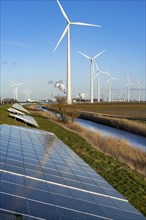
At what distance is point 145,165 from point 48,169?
42.7 ft

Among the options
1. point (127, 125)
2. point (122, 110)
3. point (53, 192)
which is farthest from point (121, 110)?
point (53, 192)

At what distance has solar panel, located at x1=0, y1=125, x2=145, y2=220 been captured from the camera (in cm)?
653

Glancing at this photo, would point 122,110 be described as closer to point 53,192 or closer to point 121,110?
point 121,110

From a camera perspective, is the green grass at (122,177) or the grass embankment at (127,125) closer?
the green grass at (122,177)

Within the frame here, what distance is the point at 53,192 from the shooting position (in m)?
8.29

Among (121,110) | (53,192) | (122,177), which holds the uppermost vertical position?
(53,192)

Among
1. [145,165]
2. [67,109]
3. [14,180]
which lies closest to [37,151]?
[14,180]

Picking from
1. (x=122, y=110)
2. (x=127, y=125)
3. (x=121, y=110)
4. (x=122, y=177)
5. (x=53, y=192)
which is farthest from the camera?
(x=121, y=110)

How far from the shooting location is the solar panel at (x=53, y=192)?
21.4ft

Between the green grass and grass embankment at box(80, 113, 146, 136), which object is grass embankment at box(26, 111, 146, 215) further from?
grass embankment at box(80, 113, 146, 136)

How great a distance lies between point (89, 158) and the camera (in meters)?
22.2

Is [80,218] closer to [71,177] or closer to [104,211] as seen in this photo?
[104,211]

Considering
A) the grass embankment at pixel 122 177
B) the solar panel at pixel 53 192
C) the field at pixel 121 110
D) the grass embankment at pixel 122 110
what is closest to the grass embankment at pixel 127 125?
the field at pixel 121 110

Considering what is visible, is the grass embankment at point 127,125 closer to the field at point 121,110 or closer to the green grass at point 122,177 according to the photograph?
the field at point 121,110
